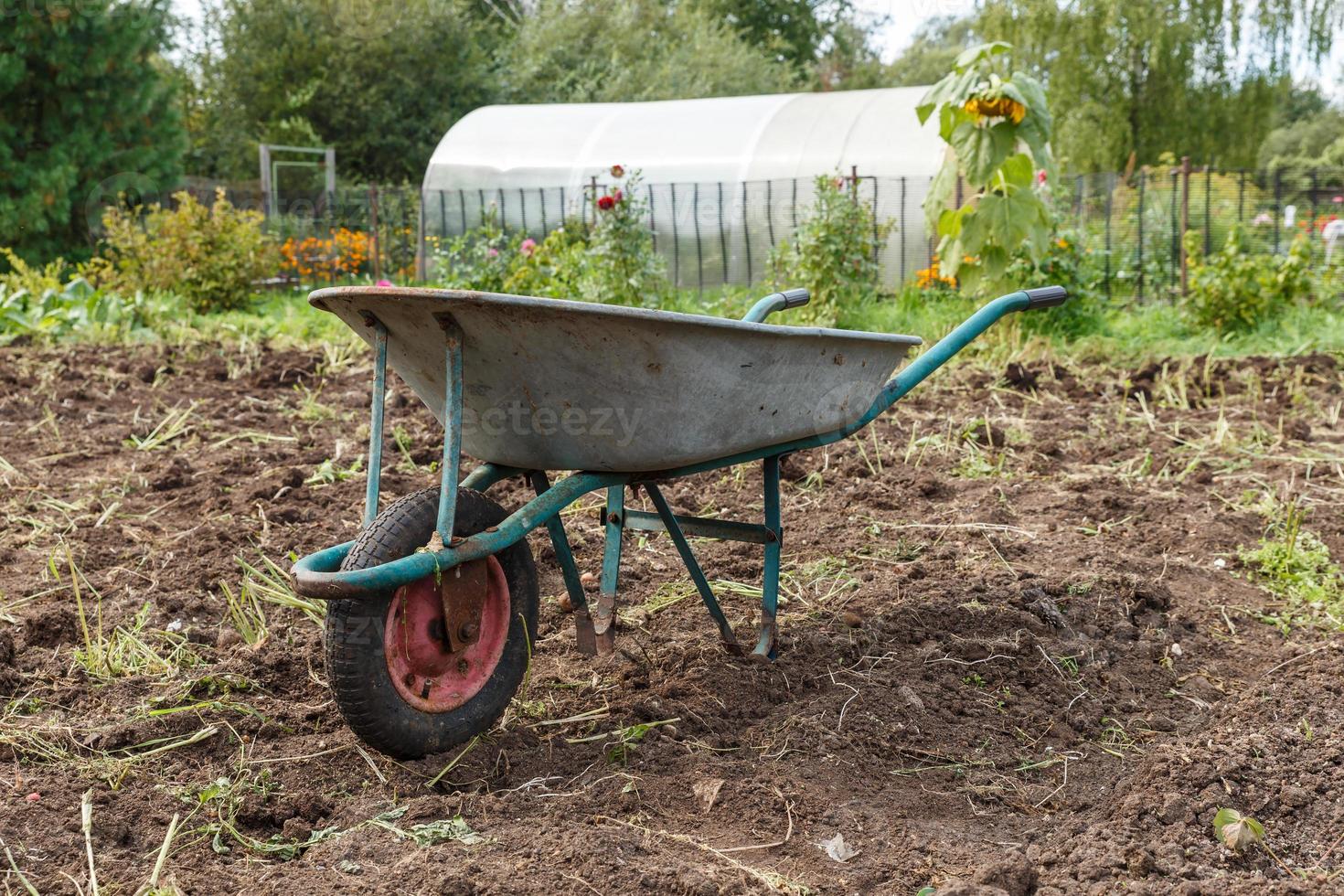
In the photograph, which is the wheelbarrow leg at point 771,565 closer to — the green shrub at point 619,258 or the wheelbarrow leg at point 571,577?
the wheelbarrow leg at point 571,577

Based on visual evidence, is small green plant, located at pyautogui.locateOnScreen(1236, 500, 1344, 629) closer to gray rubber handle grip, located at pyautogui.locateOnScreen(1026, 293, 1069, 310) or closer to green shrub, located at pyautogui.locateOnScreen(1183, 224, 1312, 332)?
gray rubber handle grip, located at pyautogui.locateOnScreen(1026, 293, 1069, 310)

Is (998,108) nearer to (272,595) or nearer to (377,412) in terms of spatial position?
(272,595)

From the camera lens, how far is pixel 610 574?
2740 millimetres

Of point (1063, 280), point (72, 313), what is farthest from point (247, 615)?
point (1063, 280)

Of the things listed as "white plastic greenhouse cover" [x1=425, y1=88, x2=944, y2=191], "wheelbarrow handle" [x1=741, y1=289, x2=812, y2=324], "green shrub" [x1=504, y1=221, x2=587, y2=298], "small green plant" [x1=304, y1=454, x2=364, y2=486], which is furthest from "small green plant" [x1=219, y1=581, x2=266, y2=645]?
"white plastic greenhouse cover" [x1=425, y1=88, x2=944, y2=191]

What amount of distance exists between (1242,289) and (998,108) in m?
2.17

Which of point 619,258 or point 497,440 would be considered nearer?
point 497,440

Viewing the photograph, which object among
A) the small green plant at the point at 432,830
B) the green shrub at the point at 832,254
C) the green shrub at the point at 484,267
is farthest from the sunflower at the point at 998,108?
the small green plant at the point at 432,830

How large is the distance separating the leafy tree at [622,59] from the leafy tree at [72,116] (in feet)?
29.8

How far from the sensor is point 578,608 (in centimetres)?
267

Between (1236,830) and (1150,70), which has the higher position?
(1150,70)

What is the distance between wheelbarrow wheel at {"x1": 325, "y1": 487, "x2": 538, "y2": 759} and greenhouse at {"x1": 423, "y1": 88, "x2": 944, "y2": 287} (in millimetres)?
7550

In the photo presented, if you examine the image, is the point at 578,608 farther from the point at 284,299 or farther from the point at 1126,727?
the point at 284,299

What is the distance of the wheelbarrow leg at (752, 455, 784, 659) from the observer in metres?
2.72
